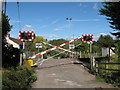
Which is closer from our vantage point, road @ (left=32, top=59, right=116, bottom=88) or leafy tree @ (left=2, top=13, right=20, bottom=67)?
road @ (left=32, top=59, right=116, bottom=88)

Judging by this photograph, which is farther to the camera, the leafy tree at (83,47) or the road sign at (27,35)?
the leafy tree at (83,47)

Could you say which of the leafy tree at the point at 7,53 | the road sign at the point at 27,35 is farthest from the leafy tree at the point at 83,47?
the road sign at the point at 27,35

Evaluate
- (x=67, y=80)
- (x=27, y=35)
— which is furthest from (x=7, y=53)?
(x=67, y=80)

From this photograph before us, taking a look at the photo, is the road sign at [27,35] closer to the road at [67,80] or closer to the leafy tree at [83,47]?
the road at [67,80]

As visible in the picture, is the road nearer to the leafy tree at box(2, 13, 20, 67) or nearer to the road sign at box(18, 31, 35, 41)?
the road sign at box(18, 31, 35, 41)

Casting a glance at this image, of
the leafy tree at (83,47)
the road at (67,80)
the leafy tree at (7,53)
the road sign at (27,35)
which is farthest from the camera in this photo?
the leafy tree at (83,47)

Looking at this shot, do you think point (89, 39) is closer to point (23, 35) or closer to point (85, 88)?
point (23, 35)

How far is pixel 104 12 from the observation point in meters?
18.7

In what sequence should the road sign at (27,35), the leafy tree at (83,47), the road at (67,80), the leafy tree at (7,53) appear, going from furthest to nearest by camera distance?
the leafy tree at (83,47)
the leafy tree at (7,53)
the road sign at (27,35)
the road at (67,80)

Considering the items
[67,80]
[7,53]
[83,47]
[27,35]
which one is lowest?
[67,80]

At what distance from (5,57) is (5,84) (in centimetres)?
818

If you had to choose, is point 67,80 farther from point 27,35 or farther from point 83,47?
point 83,47

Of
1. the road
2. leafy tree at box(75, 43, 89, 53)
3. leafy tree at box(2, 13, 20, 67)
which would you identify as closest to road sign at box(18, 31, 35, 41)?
leafy tree at box(2, 13, 20, 67)

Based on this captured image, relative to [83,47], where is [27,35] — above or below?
above
